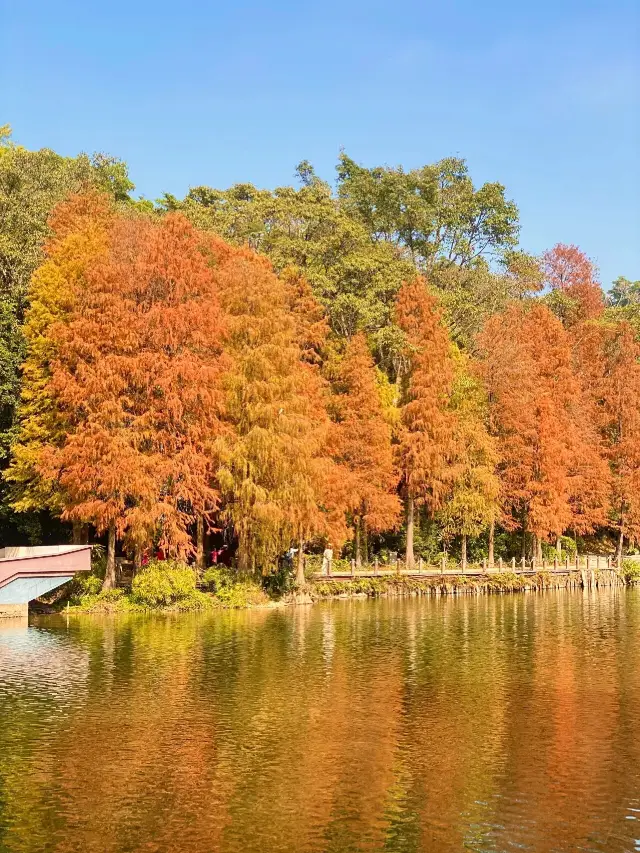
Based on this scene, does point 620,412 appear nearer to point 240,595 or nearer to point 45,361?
point 240,595

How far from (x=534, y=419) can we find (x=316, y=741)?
41.4m

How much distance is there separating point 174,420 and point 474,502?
19.9 meters

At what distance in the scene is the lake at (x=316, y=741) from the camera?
14.7 m

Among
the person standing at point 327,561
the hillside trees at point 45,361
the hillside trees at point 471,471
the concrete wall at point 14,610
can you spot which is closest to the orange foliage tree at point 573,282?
the hillside trees at point 471,471

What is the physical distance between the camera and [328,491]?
4853cm

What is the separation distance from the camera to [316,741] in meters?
19.8

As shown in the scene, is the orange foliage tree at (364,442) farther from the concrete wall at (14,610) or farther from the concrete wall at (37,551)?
the concrete wall at (14,610)

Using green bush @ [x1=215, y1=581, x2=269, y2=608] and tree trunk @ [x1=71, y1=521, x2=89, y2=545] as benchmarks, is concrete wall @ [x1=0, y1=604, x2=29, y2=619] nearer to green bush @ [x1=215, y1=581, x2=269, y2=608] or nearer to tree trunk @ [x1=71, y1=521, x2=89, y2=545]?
tree trunk @ [x1=71, y1=521, x2=89, y2=545]

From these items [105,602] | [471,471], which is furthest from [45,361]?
[471,471]

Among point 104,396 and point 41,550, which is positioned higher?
point 104,396

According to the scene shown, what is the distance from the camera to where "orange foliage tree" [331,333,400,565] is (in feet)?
170

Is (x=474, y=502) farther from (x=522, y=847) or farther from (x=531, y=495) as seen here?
(x=522, y=847)

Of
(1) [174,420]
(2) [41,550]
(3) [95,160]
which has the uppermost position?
(3) [95,160]

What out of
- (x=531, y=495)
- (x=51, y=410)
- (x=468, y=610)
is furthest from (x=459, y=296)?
(x=51, y=410)
